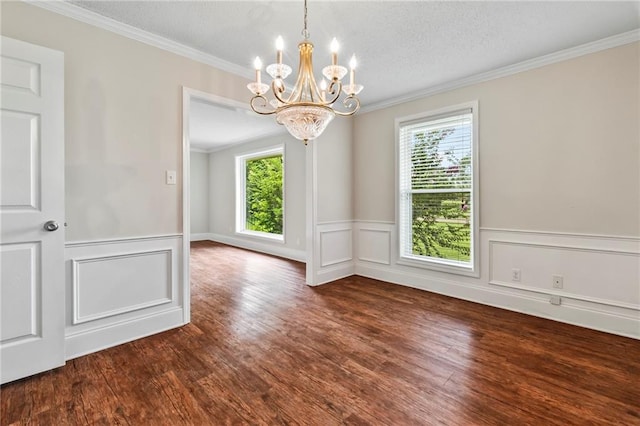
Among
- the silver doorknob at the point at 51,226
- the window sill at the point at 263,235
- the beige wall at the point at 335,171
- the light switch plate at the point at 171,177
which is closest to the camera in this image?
the silver doorknob at the point at 51,226

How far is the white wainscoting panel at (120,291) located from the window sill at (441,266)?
2738mm

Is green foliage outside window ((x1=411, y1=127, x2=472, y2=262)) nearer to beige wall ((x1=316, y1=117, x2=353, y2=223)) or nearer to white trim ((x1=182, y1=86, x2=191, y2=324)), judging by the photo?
beige wall ((x1=316, y1=117, x2=353, y2=223))

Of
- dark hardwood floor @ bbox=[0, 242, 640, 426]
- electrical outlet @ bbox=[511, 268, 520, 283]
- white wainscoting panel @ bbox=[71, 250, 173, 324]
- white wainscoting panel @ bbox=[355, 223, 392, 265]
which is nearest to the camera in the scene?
dark hardwood floor @ bbox=[0, 242, 640, 426]

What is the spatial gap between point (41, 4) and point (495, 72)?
155 inches

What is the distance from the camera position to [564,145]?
2770 mm

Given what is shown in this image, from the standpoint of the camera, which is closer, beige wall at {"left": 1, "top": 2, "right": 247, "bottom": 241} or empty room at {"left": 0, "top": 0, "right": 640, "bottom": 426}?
empty room at {"left": 0, "top": 0, "right": 640, "bottom": 426}

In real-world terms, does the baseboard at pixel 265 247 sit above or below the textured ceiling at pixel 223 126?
below

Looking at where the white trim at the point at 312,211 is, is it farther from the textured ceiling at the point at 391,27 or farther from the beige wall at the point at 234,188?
the beige wall at the point at 234,188

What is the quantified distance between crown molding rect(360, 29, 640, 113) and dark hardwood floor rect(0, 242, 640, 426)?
2.49 meters

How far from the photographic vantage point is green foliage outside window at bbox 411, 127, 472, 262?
11.4 ft

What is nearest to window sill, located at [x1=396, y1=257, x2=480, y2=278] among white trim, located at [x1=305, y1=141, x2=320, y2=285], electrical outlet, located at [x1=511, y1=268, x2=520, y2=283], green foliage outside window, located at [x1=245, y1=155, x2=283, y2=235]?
electrical outlet, located at [x1=511, y1=268, x2=520, y2=283]

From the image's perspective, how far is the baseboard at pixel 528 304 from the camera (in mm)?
2508

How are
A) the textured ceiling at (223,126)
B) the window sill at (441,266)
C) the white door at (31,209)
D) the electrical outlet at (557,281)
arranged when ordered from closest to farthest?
the white door at (31,209), the electrical outlet at (557,281), the window sill at (441,266), the textured ceiling at (223,126)

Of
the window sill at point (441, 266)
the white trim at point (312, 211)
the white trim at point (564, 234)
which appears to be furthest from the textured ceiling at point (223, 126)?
the white trim at point (564, 234)
